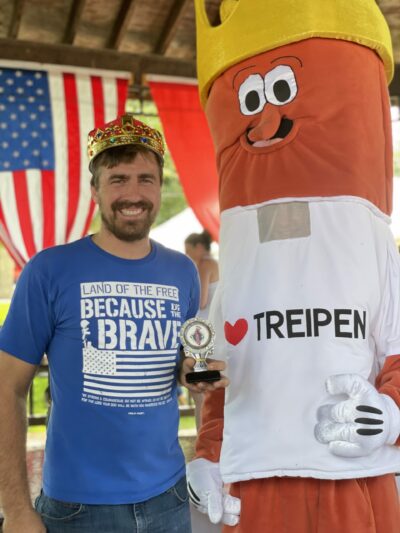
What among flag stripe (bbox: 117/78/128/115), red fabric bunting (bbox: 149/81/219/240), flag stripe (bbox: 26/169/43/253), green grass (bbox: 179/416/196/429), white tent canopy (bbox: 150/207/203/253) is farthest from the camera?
white tent canopy (bbox: 150/207/203/253)

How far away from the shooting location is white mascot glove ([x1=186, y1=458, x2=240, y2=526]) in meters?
2.02

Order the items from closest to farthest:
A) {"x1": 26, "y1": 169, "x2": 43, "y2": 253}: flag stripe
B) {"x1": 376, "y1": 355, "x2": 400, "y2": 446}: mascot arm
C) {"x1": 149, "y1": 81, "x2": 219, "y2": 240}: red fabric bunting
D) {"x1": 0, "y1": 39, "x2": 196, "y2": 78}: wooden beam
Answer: {"x1": 376, "y1": 355, "x2": 400, "y2": 446}: mascot arm
{"x1": 0, "y1": 39, "x2": 196, "y2": 78}: wooden beam
{"x1": 26, "y1": 169, "x2": 43, "y2": 253}: flag stripe
{"x1": 149, "y1": 81, "x2": 219, "y2": 240}: red fabric bunting

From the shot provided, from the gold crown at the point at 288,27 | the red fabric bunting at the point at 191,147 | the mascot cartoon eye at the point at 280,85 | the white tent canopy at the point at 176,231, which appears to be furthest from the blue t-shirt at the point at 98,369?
the white tent canopy at the point at 176,231

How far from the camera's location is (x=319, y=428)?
6.19 ft

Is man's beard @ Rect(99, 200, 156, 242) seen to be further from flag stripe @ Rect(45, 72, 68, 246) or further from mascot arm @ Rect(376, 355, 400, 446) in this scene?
flag stripe @ Rect(45, 72, 68, 246)

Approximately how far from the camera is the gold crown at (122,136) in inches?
79.7

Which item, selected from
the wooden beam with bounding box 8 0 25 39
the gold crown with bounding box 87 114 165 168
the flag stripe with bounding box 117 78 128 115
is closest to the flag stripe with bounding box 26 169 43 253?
the flag stripe with bounding box 117 78 128 115

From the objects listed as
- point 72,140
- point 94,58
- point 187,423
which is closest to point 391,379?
point 72,140

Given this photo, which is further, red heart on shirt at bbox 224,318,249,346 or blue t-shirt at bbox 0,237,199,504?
red heart on shirt at bbox 224,318,249,346

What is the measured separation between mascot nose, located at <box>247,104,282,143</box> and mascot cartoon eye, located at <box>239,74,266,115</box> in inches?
1.5

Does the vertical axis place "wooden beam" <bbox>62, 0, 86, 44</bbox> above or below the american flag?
above

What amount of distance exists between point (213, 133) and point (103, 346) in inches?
37.5

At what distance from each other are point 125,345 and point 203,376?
251 millimetres

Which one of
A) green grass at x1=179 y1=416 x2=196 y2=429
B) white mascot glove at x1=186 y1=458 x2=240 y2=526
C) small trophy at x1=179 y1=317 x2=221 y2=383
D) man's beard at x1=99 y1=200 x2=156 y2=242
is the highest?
man's beard at x1=99 y1=200 x2=156 y2=242
